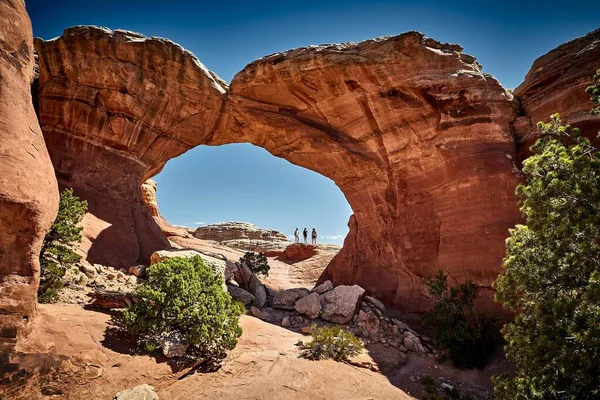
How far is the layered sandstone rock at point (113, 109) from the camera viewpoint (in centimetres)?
1859

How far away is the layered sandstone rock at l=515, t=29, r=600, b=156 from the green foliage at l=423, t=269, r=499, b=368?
8.99m

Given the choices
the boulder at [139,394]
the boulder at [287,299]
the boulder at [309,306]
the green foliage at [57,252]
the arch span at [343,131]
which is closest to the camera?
the boulder at [139,394]

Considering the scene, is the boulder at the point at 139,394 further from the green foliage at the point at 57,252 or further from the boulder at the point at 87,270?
the boulder at the point at 87,270

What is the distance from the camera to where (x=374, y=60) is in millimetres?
17719

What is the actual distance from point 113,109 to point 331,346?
68.0 ft

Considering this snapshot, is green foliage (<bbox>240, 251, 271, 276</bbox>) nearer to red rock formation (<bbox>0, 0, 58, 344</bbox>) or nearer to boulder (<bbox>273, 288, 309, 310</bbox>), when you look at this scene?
boulder (<bbox>273, 288, 309, 310</bbox>)

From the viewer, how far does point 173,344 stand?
354 inches

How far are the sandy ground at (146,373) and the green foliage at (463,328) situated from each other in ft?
12.5

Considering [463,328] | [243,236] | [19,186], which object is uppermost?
[19,186]

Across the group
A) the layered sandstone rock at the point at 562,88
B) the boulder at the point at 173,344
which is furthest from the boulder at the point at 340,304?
the layered sandstone rock at the point at 562,88

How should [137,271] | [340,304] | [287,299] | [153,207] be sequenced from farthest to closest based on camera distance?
1. [153,207]
2. [287,299]
3. [340,304]
4. [137,271]

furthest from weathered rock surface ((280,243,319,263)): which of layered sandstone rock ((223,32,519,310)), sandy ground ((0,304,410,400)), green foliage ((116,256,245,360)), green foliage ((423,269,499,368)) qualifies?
green foliage ((116,256,245,360))

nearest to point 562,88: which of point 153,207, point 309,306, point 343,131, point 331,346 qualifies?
point 343,131

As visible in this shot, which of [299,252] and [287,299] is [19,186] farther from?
[299,252]
